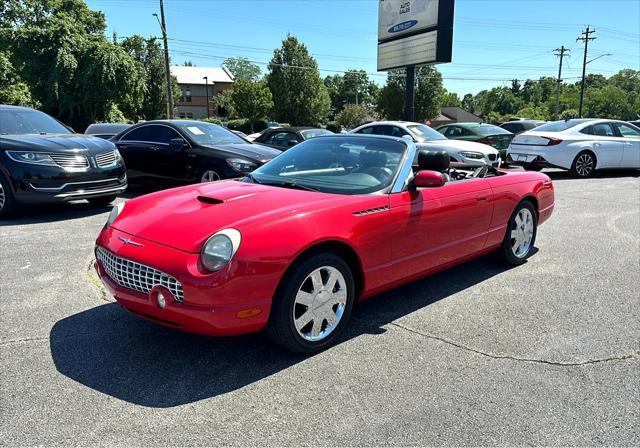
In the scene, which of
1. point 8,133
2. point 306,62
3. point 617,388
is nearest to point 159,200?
point 617,388

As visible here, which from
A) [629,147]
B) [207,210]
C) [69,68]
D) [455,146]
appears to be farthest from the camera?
[69,68]

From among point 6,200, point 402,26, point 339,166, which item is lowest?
point 6,200

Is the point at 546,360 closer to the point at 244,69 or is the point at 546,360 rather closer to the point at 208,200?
the point at 208,200

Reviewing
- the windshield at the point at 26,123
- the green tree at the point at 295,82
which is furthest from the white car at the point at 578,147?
the green tree at the point at 295,82

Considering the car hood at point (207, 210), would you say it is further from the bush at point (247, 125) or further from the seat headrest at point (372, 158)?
the bush at point (247, 125)

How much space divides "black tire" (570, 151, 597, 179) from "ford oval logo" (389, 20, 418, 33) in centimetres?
1007

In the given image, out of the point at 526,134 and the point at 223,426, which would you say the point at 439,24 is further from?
the point at 223,426

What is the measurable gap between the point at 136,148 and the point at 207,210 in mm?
6716

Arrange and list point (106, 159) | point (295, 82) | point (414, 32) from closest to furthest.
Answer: point (106, 159)
point (414, 32)
point (295, 82)

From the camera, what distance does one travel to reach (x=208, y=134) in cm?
911

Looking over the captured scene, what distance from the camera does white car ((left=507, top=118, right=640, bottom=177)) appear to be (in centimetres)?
1228

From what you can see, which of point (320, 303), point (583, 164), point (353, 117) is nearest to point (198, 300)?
point (320, 303)

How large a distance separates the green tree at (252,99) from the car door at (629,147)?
143 feet

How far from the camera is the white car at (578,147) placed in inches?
484
